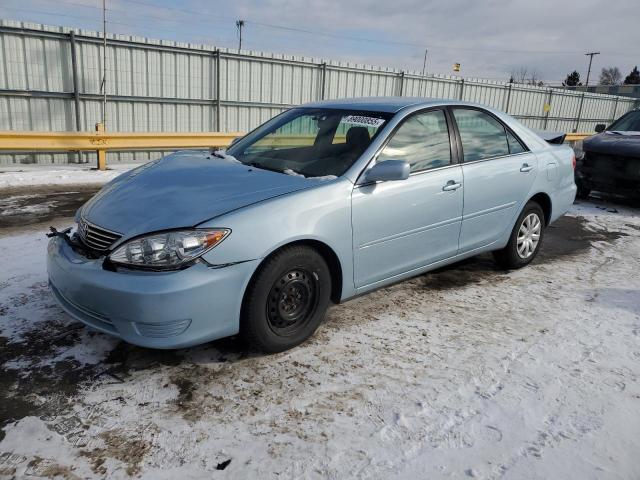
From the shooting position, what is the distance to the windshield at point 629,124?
909 centimetres

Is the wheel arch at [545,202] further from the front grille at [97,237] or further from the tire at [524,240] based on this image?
the front grille at [97,237]

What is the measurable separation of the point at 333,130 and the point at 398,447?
96.0 inches

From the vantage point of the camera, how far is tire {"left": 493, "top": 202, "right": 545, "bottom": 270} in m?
4.81

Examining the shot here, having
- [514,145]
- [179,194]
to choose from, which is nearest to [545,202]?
[514,145]

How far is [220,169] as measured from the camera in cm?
359

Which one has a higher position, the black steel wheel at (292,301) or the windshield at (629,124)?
the windshield at (629,124)

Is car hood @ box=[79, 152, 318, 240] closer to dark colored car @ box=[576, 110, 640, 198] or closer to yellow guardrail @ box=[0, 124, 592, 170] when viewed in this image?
dark colored car @ box=[576, 110, 640, 198]

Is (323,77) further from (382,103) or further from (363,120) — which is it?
(363,120)

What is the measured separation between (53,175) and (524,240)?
8194 millimetres

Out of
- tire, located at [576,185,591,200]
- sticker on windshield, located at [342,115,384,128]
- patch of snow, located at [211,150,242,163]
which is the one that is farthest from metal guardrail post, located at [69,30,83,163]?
tire, located at [576,185,591,200]

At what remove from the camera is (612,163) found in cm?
810

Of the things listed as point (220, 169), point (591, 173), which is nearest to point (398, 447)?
point (220, 169)

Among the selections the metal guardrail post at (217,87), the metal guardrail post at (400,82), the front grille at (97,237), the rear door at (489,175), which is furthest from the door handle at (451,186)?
the metal guardrail post at (400,82)

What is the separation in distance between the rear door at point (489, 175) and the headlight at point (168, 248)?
2256mm
